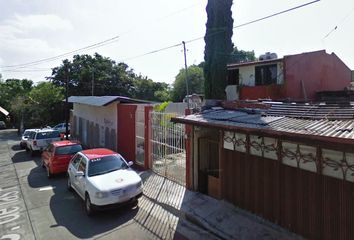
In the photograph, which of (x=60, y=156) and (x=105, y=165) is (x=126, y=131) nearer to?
(x=60, y=156)

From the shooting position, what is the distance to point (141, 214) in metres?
8.97

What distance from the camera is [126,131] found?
49.8ft

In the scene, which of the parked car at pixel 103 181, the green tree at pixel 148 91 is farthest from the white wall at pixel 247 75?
the green tree at pixel 148 91

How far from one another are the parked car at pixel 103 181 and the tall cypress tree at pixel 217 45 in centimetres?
978

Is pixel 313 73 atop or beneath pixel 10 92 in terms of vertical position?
beneath

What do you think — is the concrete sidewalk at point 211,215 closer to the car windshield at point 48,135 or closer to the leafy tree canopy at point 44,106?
the car windshield at point 48,135

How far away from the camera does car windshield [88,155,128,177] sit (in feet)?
31.7

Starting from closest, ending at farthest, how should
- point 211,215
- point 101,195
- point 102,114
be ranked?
point 211,215 → point 101,195 → point 102,114

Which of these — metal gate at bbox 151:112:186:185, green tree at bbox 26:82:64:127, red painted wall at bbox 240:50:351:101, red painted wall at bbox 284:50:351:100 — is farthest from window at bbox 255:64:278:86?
green tree at bbox 26:82:64:127

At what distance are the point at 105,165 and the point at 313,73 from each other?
18.0 m

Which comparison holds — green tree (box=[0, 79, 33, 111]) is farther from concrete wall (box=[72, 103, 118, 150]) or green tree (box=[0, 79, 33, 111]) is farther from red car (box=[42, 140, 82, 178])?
red car (box=[42, 140, 82, 178])

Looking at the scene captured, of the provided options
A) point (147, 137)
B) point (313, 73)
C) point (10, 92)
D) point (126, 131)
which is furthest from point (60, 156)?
point (10, 92)

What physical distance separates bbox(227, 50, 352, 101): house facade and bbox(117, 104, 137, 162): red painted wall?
1048 cm

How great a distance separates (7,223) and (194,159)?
19.8 ft
